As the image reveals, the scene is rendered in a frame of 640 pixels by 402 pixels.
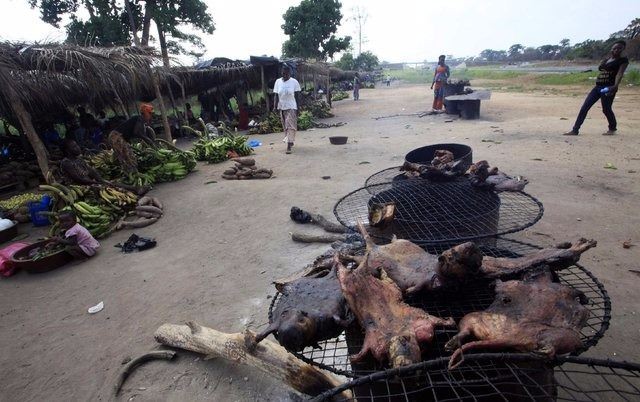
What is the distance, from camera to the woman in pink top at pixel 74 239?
17.7 ft

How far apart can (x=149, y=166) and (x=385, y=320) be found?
920 centimetres

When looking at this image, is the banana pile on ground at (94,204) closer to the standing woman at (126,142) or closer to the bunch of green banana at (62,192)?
the bunch of green banana at (62,192)

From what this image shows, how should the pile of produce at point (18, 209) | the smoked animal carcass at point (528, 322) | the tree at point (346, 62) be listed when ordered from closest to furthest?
the smoked animal carcass at point (528, 322), the pile of produce at point (18, 209), the tree at point (346, 62)

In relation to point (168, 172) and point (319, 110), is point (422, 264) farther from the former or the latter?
point (319, 110)

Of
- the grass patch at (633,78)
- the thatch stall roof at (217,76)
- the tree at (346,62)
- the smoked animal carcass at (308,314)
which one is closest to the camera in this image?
the smoked animal carcass at (308,314)

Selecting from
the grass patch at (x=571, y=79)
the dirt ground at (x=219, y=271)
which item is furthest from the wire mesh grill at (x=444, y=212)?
the grass patch at (x=571, y=79)

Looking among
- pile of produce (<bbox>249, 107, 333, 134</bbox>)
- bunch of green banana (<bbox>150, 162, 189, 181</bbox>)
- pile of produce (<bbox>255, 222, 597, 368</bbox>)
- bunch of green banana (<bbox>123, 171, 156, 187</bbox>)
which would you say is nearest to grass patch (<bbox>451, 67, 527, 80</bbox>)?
pile of produce (<bbox>249, 107, 333, 134</bbox>)

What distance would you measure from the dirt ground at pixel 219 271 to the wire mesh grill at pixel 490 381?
0.92m

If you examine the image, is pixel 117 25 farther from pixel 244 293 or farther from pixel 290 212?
pixel 244 293

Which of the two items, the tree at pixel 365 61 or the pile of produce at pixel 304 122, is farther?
the tree at pixel 365 61

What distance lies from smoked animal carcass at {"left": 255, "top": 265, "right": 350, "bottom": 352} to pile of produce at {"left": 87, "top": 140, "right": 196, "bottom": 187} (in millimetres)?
7568

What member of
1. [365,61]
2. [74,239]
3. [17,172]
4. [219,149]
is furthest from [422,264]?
[365,61]

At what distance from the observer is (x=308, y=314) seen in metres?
1.97

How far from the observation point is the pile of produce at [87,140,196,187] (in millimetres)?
8867
